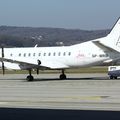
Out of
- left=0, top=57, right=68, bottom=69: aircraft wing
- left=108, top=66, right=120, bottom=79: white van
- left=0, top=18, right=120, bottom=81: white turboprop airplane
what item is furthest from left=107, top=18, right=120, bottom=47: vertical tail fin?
left=0, top=57, right=68, bottom=69: aircraft wing

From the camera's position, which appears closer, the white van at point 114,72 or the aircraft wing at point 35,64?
the aircraft wing at point 35,64

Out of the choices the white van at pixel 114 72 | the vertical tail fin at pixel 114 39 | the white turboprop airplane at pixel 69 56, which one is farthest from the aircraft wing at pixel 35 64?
the white van at pixel 114 72

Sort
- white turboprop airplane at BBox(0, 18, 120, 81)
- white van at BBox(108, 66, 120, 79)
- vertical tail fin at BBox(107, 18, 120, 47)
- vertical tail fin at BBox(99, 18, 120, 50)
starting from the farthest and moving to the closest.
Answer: white van at BBox(108, 66, 120, 79), vertical tail fin at BBox(107, 18, 120, 47), vertical tail fin at BBox(99, 18, 120, 50), white turboprop airplane at BBox(0, 18, 120, 81)

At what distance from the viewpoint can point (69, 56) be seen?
1890 inches

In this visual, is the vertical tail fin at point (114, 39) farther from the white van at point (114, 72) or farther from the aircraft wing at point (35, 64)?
the aircraft wing at point (35, 64)

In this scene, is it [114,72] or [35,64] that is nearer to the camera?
[35,64]

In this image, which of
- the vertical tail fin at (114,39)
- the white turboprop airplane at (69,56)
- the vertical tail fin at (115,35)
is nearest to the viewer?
the white turboprop airplane at (69,56)

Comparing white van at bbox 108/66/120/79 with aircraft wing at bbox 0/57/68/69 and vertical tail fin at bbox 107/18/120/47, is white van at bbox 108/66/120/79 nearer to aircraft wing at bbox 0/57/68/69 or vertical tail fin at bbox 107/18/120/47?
vertical tail fin at bbox 107/18/120/47

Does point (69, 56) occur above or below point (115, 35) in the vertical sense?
below

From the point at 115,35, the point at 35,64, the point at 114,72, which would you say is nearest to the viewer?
the point at 35,64

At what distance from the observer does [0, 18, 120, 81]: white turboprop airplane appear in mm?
46938

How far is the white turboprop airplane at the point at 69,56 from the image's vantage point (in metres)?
46.9

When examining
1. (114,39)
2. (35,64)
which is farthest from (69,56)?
(114,39)

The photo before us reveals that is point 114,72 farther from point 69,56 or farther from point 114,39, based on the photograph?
point 69,56
